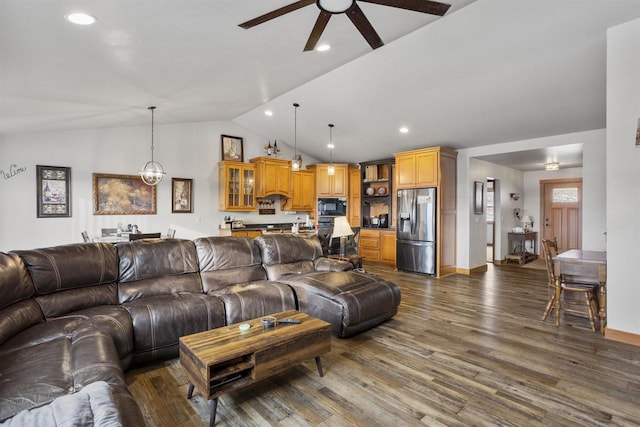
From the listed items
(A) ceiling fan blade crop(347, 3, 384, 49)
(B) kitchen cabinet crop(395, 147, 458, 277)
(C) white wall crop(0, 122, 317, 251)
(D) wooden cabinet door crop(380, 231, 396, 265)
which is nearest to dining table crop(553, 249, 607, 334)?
(B) kitchen cabinet crop(395, 147, 458, 277)

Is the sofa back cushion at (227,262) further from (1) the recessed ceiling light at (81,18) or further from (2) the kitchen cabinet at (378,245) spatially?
(2) the kitchen cabinet at (378,245)

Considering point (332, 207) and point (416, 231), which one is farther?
point (332, 207)

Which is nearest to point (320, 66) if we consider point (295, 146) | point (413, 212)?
point (413, 212)

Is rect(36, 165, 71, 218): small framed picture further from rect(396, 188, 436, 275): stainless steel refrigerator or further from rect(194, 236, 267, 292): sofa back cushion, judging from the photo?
rect(396, 188, 436, 275): stainless steel refrigerator

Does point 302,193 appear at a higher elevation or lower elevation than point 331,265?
higher

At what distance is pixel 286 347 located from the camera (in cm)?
224

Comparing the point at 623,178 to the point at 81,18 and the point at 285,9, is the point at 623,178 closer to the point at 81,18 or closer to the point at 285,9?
the point at 285,9

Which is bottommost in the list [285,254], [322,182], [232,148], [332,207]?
[285,254]

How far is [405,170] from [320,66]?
305cm

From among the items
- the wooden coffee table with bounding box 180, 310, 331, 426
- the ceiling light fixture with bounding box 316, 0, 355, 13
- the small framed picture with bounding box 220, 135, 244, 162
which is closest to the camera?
the wooden coffee table with bounding box 180, 310, 331, 426

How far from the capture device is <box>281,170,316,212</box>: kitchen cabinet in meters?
8.02

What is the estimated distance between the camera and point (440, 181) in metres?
6.09

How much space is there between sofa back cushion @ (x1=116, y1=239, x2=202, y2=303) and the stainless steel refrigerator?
4.33 m

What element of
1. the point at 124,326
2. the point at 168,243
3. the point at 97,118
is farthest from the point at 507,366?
the point at 97,118
